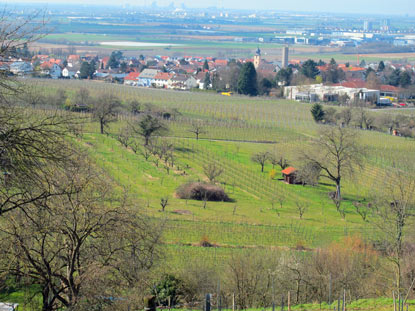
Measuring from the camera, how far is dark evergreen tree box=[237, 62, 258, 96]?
53.7 m

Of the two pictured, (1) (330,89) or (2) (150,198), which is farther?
(1) (330,89)

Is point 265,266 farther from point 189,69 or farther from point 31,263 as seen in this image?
point 189,69

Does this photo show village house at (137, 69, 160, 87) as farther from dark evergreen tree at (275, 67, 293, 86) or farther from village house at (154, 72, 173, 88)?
dark evergreen tree at (275, 67, 293, 86)

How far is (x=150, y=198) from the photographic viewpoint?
20.3 m

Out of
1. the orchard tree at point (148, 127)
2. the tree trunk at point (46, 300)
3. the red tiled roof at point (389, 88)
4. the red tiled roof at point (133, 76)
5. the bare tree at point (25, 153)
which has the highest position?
the bare tree at point (25, 153)

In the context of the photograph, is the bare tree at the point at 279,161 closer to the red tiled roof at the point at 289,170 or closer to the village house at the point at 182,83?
the red tiled roof at the point at 289,170

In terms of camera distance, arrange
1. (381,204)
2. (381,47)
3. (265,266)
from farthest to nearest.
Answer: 1. (381,47)
2. (381,204)
3. (265,266)

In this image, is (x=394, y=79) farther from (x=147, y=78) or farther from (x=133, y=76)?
(x=133, y=76)

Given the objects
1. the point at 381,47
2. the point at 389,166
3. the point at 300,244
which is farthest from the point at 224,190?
the point at 381,47

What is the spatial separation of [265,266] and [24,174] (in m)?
7.24

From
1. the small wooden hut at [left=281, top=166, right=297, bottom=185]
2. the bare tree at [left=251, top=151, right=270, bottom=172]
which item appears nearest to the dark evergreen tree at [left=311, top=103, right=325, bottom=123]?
the bare tree at [left=251, top=151, right=270, bottom=172]

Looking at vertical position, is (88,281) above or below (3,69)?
below

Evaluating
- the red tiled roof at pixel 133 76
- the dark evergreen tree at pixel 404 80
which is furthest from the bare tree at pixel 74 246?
the dark evergreen tree at pixel 404 80

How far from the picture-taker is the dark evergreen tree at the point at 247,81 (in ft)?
176
